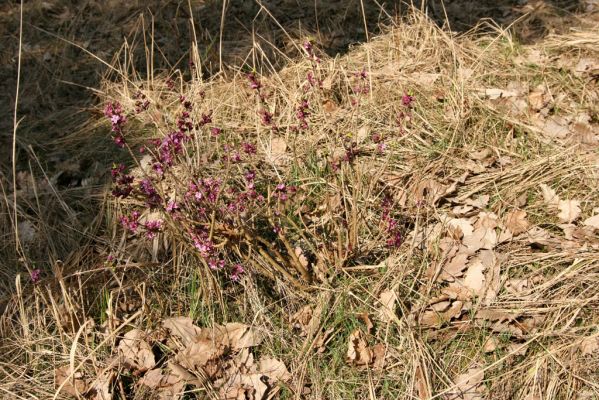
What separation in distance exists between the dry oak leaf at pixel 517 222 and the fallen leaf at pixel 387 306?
28.1 inches

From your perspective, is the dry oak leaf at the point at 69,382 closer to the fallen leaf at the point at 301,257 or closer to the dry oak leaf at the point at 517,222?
the fallen leaf at the point at 301,257

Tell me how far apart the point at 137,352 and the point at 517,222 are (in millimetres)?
1885

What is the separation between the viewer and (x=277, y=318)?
107 inches

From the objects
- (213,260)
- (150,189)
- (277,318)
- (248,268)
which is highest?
(150,189)

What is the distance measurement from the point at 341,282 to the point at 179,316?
0.76 meters

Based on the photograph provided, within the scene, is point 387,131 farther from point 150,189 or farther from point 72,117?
point 72,117

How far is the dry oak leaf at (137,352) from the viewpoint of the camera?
2.56 metres

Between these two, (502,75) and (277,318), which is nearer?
(277,318)

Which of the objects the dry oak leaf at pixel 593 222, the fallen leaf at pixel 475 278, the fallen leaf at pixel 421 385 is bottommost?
the fallen leaf at pixel 421 385

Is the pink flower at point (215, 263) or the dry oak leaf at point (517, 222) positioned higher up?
the pink flower at point (215, 263)

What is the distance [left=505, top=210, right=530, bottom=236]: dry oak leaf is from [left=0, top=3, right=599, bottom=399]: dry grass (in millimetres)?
26

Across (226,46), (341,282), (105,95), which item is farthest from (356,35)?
(341,282)

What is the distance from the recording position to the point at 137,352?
102 inches

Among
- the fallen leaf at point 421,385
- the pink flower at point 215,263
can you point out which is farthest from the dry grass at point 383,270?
the pink flower at point 215,263
